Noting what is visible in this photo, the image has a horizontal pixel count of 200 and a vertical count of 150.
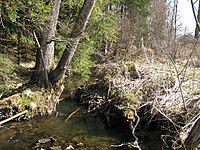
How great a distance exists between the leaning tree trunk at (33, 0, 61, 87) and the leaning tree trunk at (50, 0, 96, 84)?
0.28 m

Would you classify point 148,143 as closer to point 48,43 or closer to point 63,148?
point 63,148

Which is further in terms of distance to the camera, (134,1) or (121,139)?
(134,1)

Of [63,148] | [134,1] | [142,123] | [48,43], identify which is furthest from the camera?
[134,1]

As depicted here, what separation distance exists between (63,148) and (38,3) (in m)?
3.31

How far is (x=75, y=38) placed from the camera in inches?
384

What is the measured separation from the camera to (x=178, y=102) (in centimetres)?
737

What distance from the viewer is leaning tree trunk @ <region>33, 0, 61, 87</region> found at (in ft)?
32.1

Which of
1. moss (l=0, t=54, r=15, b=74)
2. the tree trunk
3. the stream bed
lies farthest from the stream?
the tree trunk

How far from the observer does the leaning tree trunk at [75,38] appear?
9664 millimetres

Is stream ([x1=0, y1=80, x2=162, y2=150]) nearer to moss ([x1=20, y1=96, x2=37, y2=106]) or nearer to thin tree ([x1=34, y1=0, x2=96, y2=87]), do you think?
moss ([x1=20, y1=96, x2=37, y2=106])

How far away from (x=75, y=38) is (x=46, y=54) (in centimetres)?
111

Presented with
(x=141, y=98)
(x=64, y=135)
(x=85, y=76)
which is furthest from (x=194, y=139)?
(x=85, y=76)

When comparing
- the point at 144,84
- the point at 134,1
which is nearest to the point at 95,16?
the point at 144,84

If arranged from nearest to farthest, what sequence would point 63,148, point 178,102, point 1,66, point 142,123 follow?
point 63,148 < point 178,102 < point 142,123 < point 1,66
